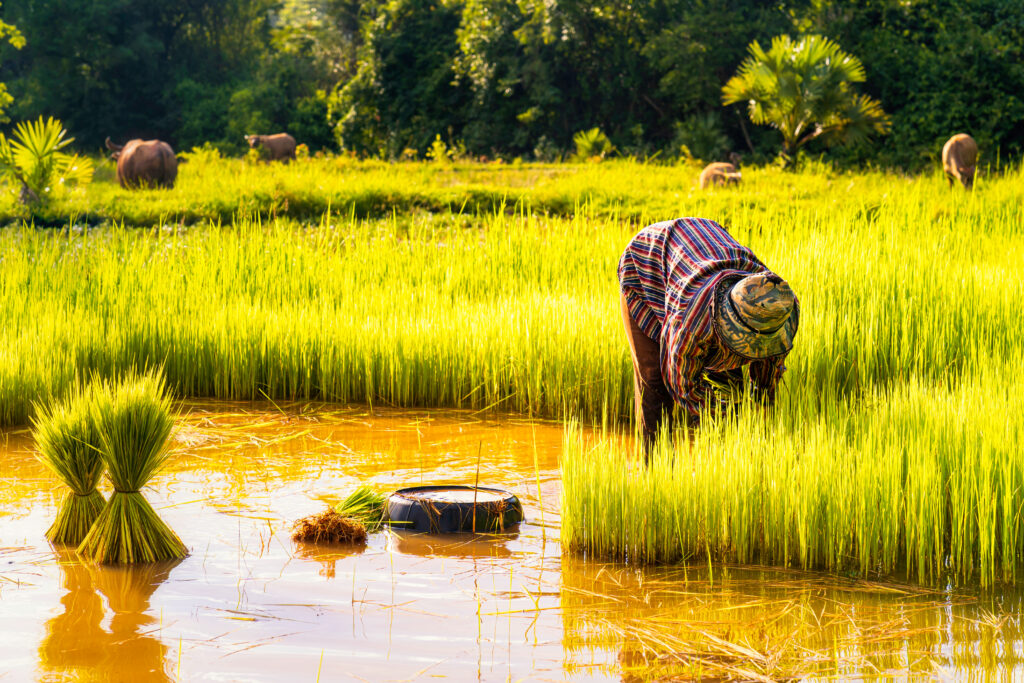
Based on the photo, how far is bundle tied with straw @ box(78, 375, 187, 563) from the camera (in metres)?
3.24

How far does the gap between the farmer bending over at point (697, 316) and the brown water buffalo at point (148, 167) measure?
1160 cm

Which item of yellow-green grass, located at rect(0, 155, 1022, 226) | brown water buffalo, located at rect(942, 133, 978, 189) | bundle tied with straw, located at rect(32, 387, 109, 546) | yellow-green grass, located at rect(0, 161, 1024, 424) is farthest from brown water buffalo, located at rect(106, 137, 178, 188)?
bundle tied with straw, located at rect(32, 387, 109, 546)

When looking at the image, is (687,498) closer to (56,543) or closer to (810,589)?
(810,589)

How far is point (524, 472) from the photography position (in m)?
4.41

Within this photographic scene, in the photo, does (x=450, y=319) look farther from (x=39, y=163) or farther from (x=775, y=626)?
(x=39, y=163)

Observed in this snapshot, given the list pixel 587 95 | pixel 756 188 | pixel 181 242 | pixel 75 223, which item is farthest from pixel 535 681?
pixel 587 95

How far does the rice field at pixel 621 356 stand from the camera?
3.29 metres

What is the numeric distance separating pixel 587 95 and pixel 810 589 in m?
18.0

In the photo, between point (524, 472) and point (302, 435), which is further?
point (302, 435)

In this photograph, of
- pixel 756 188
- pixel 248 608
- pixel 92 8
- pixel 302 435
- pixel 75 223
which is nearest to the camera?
pixel 248 608

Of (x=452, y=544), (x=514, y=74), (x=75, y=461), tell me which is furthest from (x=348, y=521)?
(x=514, y=74)

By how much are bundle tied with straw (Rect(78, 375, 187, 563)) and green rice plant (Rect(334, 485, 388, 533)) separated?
58 cm

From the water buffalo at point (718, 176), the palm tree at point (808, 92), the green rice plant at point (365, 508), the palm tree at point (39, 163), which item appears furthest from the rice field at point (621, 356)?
the palm tree at point (808, 92)

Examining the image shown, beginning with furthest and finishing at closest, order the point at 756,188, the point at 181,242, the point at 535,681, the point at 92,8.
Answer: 1. the point at 92,8
2. the point at 756,188
3. the point at 181,242
4. the point at 535,681
